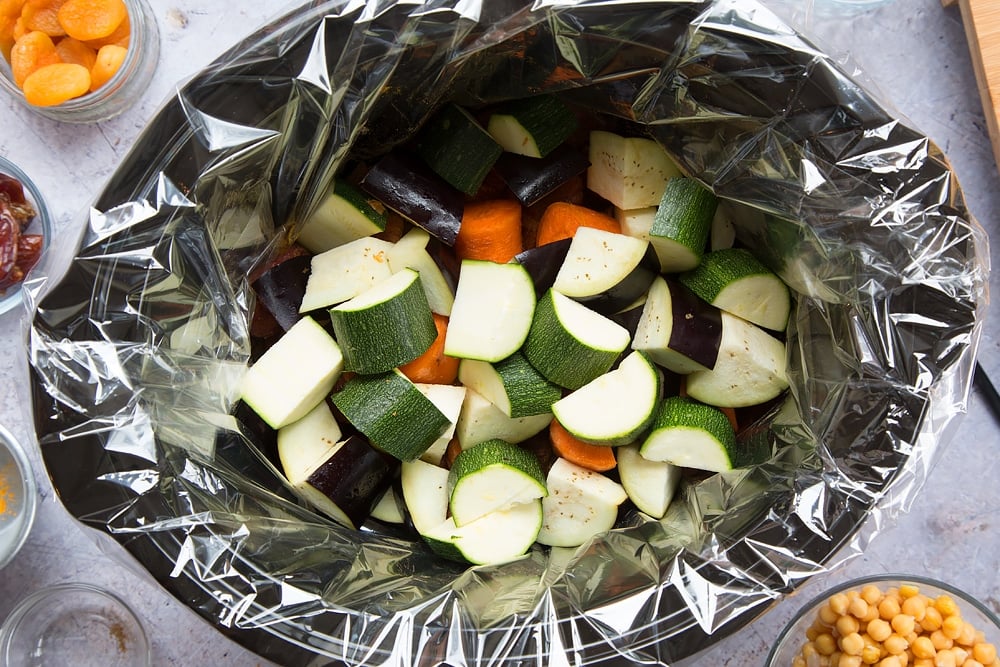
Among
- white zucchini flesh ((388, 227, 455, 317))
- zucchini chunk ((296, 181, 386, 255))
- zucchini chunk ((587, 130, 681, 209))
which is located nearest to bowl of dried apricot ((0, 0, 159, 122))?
zucchini chunk ((296, 181, 386, 255))

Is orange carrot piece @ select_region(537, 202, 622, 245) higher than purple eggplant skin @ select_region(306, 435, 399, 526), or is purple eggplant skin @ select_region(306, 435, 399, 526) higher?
orange carrot piece @ select_region(537, 202, 622, 245)

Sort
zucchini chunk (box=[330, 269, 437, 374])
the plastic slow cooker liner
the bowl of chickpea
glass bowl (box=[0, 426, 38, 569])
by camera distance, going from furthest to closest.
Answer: glass bowl (box=[0, 426, 38, 569]), the bowl of chickpea, zucchini chunk (box=[330, 269, 437, 374]), the plastic slow cooker liner

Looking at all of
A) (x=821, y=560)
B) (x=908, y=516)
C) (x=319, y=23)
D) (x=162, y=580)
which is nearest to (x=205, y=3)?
(x=319, y=23)

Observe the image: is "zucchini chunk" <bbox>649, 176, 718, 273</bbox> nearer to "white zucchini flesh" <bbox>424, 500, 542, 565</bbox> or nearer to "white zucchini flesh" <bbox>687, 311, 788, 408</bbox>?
"white zucchini flesh" <bbox>687, 311, 788, 408</bbox>

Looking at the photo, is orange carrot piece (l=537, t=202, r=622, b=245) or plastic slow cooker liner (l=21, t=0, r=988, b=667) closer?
plastic slow cooker liner (l=21, t=0, r=988, b=667)

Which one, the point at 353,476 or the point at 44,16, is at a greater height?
the point at 44,16

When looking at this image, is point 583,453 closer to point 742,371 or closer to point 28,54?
point 742,371

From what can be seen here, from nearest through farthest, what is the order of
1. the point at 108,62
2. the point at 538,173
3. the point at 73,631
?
1. the point at 538,173
2. the point at 108,62
3. the point at 73,631

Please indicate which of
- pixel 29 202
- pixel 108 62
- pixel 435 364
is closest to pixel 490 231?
pixel 435 364
